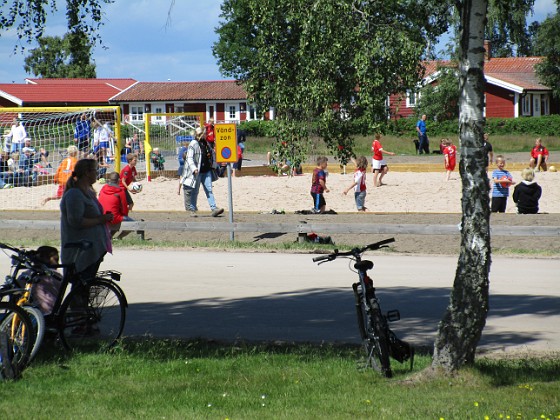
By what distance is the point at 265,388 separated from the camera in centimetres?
743

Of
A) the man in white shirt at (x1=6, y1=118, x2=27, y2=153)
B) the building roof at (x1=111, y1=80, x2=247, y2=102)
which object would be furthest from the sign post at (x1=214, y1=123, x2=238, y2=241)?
the building roof at (x1=111, y1=80, x2=247, y2=102)

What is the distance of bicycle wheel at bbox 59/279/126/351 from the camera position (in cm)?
907

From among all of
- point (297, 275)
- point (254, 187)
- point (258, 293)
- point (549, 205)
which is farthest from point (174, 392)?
point (254, 187)

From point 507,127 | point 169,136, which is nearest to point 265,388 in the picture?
point 169,136

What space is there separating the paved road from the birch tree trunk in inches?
76.8

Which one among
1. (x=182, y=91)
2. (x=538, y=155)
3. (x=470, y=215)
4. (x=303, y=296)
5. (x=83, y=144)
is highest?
(x=182, y=91)

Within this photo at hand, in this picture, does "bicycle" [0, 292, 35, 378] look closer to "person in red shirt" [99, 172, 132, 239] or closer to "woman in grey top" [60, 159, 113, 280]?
"woman in grey top" [60, 159, 113, 280]

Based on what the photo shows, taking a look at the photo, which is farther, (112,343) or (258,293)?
(258,293)

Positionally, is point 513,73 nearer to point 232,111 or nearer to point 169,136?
point 232,111

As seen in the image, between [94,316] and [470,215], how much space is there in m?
3.69

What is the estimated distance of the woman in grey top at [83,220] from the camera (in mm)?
9484

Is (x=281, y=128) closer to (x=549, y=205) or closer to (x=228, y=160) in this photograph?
(x=228, y=160)

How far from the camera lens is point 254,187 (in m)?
30.7

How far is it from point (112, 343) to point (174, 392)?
76.6 inches
